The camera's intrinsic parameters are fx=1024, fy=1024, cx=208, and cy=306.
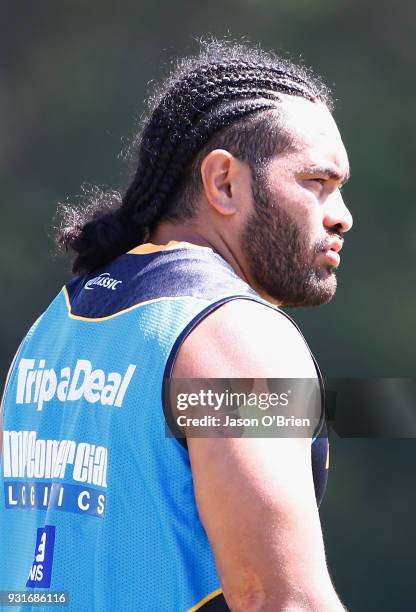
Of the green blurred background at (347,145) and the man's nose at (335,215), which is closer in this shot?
the man's nose at (335,215)

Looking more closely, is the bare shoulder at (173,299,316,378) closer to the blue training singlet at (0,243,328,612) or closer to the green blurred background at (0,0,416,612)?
the blue training singlet at (0,243,328,612)

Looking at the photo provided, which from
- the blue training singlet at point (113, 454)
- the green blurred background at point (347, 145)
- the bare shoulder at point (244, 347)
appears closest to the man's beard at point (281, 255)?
the blue training singlet at point (113, 454)

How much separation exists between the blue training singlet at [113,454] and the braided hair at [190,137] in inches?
6.6

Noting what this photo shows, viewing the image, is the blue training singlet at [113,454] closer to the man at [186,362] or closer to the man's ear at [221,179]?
the man at [186,362]

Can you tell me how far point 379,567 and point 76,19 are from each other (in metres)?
3.00

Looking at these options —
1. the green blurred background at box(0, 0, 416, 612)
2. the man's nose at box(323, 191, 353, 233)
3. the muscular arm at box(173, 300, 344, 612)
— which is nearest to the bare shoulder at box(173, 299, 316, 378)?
the muscular arm at box(173, 300, 344, 612)

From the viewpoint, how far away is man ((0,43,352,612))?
1158 millimetres

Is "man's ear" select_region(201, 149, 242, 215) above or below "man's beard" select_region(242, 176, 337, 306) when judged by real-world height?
above

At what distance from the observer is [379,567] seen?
185 inches

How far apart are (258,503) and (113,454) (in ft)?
0.75

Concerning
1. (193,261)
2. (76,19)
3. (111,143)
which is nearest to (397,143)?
(111,143)

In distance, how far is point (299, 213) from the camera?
1.57 meters

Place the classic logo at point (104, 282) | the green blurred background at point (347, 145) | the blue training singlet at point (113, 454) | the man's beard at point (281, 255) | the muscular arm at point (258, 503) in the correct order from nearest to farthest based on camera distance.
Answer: the muscular arm at point (258, 503) → the blue training singlet at point (113, 454) → the classic logo at point (104, 282) → the man's beard at point (281, 255) → the green blurred background at point (347, 145)

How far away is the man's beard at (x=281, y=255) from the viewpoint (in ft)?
5.10
